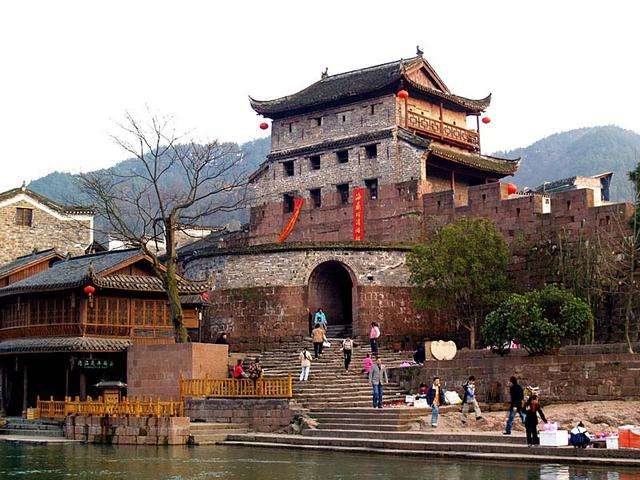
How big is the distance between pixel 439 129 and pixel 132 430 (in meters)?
26.3

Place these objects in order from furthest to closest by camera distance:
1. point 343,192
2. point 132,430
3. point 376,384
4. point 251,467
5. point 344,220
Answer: point 343,192 < point 344,220 < point 376,384 < point 132,430 < point 251,467

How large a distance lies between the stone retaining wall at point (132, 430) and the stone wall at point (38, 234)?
23.9m

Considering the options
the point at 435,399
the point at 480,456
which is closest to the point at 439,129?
the point at 435,399

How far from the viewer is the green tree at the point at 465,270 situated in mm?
34219

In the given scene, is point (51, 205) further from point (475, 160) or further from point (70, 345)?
point (475, 160)

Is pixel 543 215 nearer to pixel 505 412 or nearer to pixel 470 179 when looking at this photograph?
pixel 470 179

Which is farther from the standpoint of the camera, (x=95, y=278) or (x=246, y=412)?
(x=95, y=278)

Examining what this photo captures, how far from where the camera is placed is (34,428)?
96.4 ft

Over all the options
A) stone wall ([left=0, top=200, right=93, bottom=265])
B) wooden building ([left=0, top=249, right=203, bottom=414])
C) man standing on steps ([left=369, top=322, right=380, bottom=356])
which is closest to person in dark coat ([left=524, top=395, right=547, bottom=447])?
man standing on steps ([left=369, top=322, right=380, bottom=356])

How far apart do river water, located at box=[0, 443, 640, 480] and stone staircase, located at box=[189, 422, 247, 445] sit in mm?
1093

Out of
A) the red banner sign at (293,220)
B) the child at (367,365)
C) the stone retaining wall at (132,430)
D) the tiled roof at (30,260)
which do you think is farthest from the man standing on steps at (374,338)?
the tiled roof at (30,260)

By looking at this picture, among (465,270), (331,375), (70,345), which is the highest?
(465,270)

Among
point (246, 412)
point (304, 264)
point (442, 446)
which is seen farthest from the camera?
point (304, 264)

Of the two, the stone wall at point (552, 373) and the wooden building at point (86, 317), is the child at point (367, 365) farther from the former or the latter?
the wooden building at point (86, 317)
